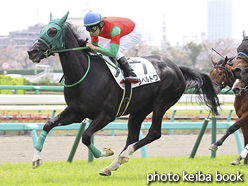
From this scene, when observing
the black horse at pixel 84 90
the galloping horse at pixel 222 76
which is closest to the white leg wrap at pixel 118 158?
the black horse at pixel 84 90

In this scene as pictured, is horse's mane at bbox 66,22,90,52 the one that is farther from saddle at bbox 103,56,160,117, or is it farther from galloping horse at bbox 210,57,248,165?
galloping horse at bbox 210,57,248,165

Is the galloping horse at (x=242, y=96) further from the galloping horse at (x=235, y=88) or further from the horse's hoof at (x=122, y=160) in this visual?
the horse's hoof at (x=122, y=160)

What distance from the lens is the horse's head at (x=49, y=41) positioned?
156 inches

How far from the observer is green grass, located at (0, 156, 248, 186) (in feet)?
13.3

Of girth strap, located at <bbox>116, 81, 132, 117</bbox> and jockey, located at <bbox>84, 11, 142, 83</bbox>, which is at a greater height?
jockey, located at <bbox>84, 11, 142, 83</bbox>

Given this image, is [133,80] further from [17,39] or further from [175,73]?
[17,39]

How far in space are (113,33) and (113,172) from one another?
62.1 inches

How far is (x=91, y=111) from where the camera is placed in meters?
4.21

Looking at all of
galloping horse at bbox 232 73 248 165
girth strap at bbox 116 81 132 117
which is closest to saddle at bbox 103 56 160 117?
girth strap at bbox 116 81 132 117

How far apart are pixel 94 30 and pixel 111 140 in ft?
12.8

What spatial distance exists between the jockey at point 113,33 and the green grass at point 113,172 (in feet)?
3.51

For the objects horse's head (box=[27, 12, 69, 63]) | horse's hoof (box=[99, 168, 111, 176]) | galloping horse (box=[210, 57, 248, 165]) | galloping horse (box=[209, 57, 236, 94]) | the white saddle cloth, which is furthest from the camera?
galloping horse (box=[209, 57, 236, 94])

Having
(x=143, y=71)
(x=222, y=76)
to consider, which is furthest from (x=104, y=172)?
(x=222, y=76)

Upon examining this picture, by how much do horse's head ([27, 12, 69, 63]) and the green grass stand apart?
3.98ft
